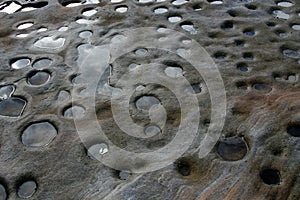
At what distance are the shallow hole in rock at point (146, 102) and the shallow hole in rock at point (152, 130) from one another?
201 millimetres

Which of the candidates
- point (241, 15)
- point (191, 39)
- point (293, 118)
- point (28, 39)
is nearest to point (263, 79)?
point (293, 118)

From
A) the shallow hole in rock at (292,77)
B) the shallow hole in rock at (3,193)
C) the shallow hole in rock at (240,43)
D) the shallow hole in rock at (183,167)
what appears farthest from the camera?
the shallow hole in rock at (240,43)

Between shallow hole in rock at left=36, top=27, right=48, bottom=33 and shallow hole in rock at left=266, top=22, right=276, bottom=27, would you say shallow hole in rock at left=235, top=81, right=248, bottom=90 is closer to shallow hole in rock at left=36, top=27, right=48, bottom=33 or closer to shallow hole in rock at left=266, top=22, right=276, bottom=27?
shallow hole in rock at left=266, top=22, right=276, bottom=27

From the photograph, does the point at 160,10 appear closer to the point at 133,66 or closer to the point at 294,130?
the point at 133,66

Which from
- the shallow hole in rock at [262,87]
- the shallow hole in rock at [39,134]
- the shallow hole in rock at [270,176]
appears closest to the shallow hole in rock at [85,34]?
the shallow hole in rock at [39,134]

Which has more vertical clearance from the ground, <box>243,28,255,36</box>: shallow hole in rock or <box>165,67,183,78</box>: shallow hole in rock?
<box>165,67,183,78</box>: shallow hole in rock

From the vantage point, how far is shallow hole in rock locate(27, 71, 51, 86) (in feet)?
10.6

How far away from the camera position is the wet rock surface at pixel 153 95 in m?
2.34

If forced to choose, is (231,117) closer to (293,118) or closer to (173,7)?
(293,118)

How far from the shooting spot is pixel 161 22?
4066 mm

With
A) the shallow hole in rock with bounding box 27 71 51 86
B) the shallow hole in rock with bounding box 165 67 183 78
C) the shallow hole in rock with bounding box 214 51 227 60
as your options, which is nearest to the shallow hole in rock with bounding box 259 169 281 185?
the shallow hole in rock with bounding box 165 67 183 78

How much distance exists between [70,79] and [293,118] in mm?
1887

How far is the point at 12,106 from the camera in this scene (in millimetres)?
2986

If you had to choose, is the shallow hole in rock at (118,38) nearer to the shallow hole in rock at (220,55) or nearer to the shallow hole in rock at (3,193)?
the shallow hole in rock at (220,55)
